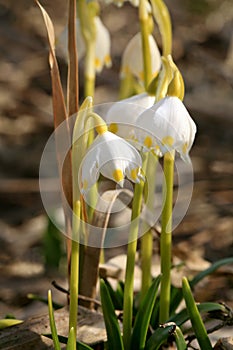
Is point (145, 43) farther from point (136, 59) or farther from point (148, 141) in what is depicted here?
point (148, 141)

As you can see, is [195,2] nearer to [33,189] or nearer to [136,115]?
[33,189]

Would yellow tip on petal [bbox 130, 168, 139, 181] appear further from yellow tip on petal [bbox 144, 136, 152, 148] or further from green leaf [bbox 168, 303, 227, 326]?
green leaf [bbox 168, 303, 227, 326]

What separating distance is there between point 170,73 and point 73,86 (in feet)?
0.65

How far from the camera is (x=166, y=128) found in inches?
48.0

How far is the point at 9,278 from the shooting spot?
2766 millimetres

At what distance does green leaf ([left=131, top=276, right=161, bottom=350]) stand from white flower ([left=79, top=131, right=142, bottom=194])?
0.94ft

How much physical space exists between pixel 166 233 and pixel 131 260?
9 cm

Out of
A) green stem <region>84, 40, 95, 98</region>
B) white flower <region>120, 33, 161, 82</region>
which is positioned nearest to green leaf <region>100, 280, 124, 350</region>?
white flower <region>120, 33, 161, 82</region>

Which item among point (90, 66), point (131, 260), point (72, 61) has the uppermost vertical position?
point (72, 61)

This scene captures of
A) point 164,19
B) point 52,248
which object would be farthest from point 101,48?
point 52,248

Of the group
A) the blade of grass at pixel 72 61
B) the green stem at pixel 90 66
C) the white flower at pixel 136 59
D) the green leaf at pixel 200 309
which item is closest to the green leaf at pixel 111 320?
the green leaf at pixel 200 309

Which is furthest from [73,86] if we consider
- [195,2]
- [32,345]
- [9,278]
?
[195,2]

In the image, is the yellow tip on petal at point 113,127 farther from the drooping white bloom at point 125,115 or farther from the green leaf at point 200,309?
the green leaf at point 200,309

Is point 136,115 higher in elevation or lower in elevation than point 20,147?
Result: higher
